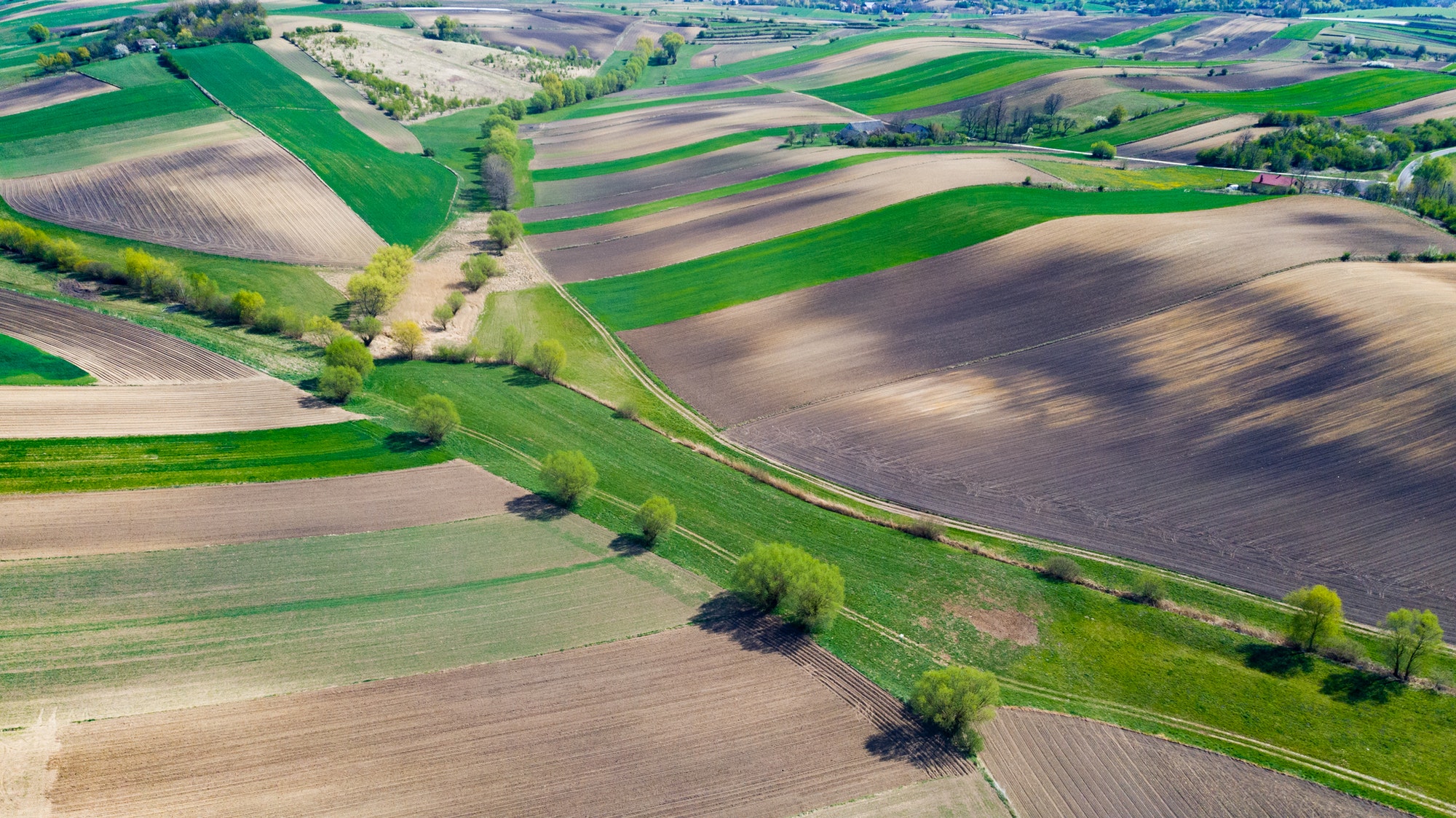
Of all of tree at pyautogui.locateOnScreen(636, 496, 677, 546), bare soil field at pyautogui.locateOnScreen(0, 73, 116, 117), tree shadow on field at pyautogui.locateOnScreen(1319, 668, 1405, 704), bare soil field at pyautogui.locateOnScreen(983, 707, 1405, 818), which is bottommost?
bare soil field at pyautogui.locateOnScreen(983, 707, 1405, 818)

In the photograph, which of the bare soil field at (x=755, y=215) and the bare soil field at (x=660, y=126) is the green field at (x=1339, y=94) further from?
the bare soil field at (x=660, y=126)

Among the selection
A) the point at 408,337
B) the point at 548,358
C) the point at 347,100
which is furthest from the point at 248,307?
the point at 347,100

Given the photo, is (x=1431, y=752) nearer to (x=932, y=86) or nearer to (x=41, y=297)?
(x=41, y=297)

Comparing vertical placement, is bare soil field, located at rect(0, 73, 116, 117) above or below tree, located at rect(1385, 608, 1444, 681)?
above

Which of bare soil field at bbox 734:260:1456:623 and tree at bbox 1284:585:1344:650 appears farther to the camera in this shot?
bare soil field at bbox 734:260:1456:623

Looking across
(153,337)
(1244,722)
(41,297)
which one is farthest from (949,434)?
(41,297)

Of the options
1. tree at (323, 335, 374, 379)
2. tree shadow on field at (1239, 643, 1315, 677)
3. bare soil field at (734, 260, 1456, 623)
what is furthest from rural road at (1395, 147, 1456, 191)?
tree at (323, 335, 374, 379)

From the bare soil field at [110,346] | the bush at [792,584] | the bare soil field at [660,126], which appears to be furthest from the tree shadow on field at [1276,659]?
the bare soil field at [660,126]

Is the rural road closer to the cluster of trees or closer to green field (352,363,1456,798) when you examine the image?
the cluster of trees
